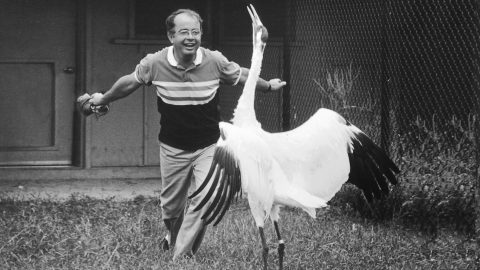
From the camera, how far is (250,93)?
5824 millimetres

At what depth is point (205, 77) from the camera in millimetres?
6172

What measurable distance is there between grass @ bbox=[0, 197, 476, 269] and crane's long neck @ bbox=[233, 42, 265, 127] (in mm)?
A: 988

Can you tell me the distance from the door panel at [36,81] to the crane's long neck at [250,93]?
479cm

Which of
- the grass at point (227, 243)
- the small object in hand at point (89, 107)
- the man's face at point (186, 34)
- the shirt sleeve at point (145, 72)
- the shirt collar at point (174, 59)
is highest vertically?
the man's face at point (186, 34)

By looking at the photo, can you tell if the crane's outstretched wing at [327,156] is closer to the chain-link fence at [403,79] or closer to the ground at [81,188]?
the chain-link fence at [403,79]

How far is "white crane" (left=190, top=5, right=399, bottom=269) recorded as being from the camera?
548cm

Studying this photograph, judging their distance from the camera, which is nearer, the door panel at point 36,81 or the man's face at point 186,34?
the man's face at point 186,34

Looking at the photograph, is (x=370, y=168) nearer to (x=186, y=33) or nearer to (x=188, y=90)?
(x=188, y=90)

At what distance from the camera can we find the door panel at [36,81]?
10.1 metres

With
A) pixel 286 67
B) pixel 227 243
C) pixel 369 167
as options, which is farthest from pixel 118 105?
pixel 369 167

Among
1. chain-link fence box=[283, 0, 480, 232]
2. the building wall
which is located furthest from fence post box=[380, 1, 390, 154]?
the building wall

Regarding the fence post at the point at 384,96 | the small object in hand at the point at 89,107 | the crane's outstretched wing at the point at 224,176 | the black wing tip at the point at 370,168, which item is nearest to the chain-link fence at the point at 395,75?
the fence post at the point at 384,96

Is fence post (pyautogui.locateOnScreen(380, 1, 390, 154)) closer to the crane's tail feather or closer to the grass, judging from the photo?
the grass

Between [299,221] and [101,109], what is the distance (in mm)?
2077
